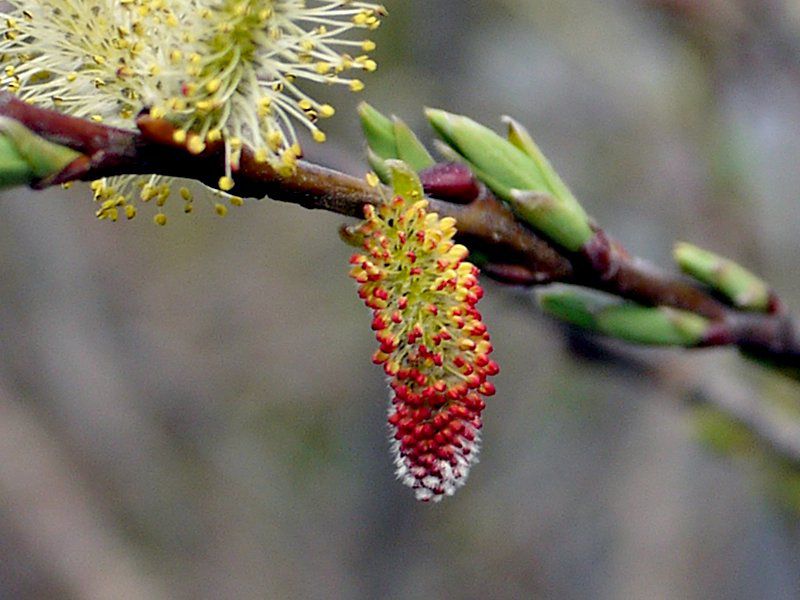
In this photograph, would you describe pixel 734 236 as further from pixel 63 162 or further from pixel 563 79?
pixel 63 162

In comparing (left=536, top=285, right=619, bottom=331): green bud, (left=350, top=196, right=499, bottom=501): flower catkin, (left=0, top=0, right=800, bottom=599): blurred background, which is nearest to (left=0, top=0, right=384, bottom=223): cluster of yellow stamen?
(left=350, top=196, right=499, bottom=501): flower catkin

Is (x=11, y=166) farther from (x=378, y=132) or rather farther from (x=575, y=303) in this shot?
(x=575, y=303)

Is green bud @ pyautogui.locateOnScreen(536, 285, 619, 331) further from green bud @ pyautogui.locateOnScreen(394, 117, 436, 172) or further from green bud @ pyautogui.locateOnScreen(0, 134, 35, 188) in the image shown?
green bud @ pyautogui.locateOnScreen(0, 134, 35, 188)

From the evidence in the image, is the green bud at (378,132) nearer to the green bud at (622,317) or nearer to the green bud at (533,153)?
the green bud at (533,153)

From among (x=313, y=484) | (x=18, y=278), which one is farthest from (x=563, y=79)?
(x=18, y=278)

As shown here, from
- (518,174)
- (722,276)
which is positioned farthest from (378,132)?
(722,276)
